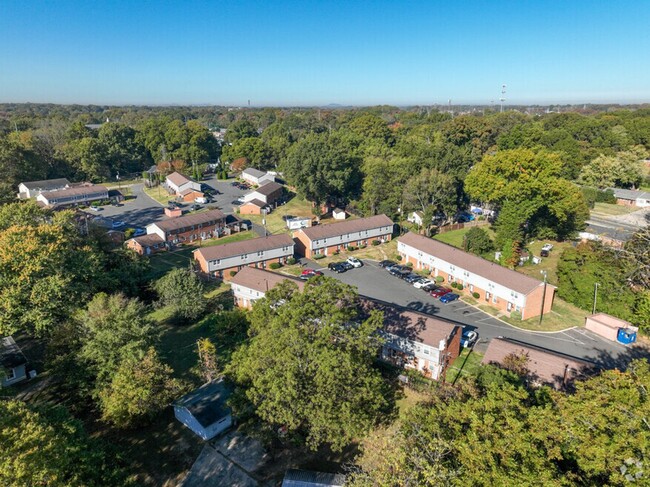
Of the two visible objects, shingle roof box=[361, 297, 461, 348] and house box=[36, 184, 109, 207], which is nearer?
shingle roof box=[361, 297, 461, 348]

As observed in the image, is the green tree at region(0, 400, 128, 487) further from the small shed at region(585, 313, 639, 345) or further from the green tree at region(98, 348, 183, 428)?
the small shed at region(585, 313, 639, 345)

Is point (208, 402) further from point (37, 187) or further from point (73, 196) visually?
point (37, 187)

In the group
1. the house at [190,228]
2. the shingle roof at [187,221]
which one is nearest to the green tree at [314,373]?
the house at [190,228]

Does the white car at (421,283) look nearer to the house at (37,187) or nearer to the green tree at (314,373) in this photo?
the green tree at (314,373)

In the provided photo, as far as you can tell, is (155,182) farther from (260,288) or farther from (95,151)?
(260,288)

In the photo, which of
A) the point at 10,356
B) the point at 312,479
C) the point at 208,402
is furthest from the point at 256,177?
the point at 312,479

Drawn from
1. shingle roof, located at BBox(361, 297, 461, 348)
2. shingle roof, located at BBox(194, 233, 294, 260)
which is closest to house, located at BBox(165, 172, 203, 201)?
shingle roof, located at BBox(194, 233, 294, 260)
